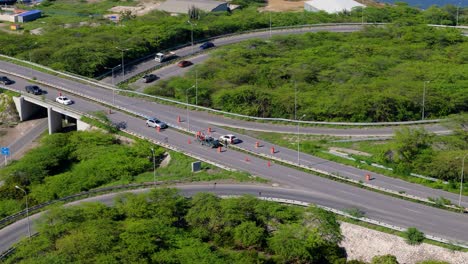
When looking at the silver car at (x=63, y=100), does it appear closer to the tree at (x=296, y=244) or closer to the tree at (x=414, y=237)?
the tree at (x=296, y=244)

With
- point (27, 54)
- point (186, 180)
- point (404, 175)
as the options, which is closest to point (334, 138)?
point (404, 175)

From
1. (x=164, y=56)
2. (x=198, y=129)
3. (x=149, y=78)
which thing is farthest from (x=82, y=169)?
(x=164, y=56)

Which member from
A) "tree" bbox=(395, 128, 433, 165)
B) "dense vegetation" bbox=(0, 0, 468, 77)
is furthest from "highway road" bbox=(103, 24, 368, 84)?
"tree" bbox=(395, 128, 433, 165)

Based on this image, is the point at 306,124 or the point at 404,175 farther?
the point at 306,124

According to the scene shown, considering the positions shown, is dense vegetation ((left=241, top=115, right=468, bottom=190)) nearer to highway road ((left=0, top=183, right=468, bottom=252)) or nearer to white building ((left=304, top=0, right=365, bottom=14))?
highway road ((left=0, top=183, right=468, bottom=252))

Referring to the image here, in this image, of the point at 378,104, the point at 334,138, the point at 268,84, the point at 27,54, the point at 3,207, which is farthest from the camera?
the point at 27,54

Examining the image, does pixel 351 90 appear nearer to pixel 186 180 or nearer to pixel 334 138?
pixel 334 138

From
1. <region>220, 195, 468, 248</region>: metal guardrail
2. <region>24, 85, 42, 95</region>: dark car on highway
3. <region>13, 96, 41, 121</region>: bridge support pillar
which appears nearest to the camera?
<region>220, 195, 468, 248</region>: metal guardrail
